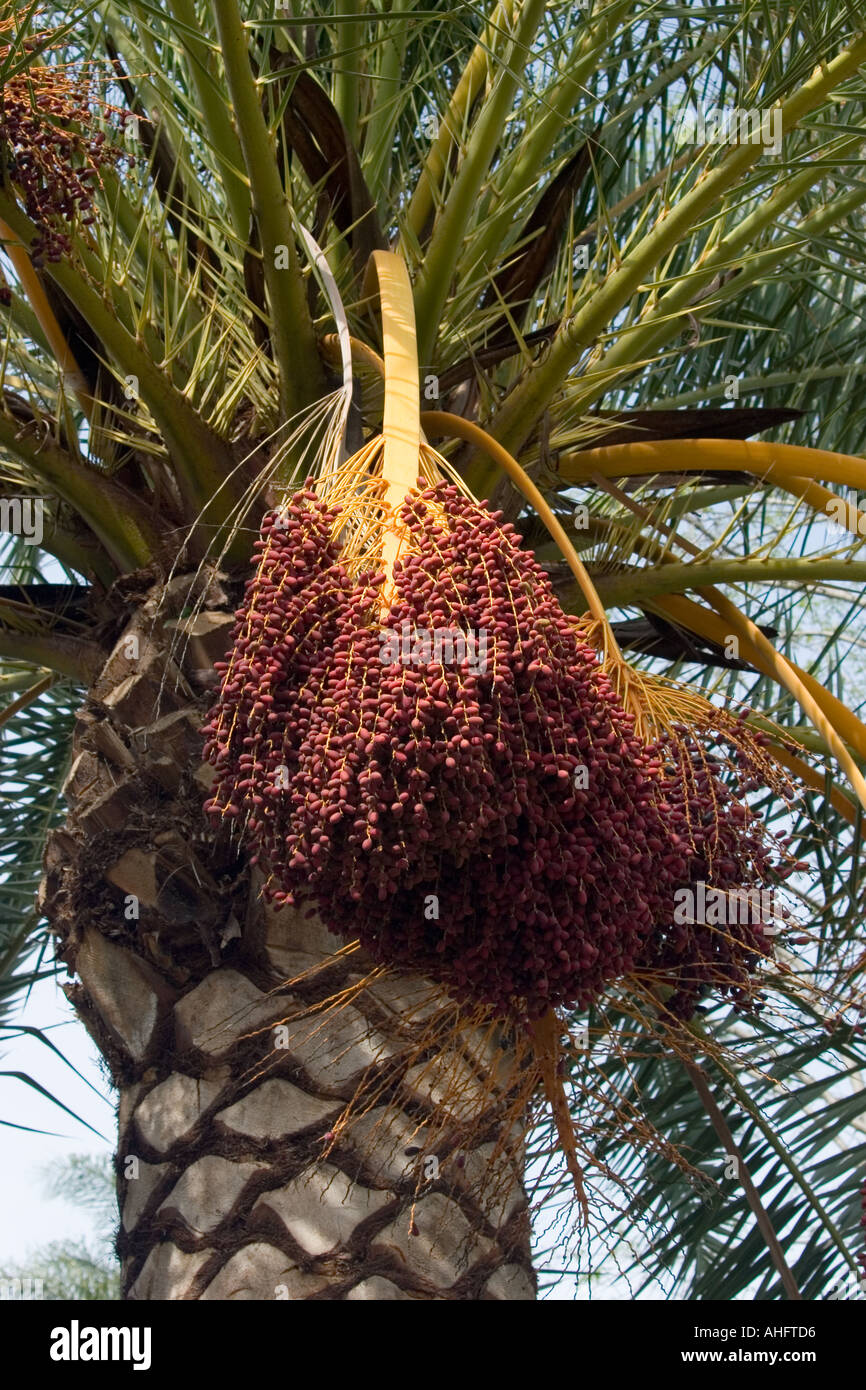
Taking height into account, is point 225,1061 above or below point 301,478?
below

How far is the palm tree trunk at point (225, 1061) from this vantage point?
2.51 metres

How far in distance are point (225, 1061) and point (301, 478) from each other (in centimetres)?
105

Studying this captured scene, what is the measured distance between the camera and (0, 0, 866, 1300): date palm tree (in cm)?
253

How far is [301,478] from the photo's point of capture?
8.92 feet

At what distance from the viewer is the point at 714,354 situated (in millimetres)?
4668

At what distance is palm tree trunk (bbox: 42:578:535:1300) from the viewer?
251 centimetres

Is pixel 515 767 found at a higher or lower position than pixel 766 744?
lower

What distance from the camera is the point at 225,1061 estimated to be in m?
2.67

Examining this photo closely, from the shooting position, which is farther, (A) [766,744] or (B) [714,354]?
(B) [714,354]

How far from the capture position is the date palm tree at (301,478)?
8.29 ft

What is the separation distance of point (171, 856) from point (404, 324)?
1.03 metres
